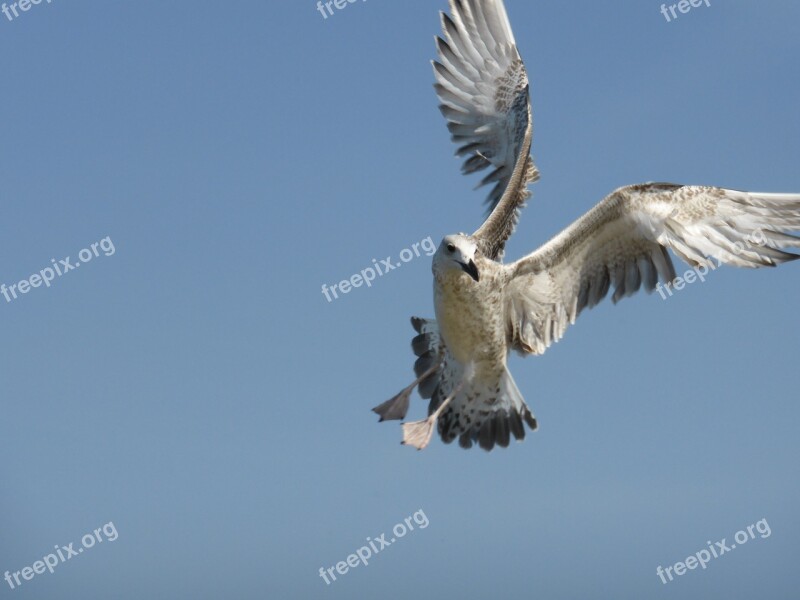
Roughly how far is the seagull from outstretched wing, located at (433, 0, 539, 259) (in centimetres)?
22

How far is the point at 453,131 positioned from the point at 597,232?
261cm

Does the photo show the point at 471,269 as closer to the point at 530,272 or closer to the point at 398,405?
the point at 530,272

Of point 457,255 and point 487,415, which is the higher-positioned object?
point 457,255

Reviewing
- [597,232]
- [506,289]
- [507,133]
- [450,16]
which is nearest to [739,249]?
[597,232]

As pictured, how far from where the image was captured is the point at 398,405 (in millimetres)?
10008

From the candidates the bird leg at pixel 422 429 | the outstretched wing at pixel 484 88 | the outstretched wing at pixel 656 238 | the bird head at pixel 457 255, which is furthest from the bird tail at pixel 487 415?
the outstretched wing at pixel 484 88

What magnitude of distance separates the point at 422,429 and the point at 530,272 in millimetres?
1570

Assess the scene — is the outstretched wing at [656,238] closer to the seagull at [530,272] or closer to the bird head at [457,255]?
the seagull at [530,272]

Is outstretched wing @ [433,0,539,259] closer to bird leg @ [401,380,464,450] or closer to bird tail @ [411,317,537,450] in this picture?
bird tail @ [411,317,537,450]

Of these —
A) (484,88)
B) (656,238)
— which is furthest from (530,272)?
(484,88)

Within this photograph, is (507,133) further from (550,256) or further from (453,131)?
(550,256)

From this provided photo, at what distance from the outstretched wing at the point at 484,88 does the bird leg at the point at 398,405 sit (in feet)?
5.95

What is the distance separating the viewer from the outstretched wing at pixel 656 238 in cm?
888

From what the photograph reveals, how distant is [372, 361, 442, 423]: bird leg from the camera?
9766 millimetres
